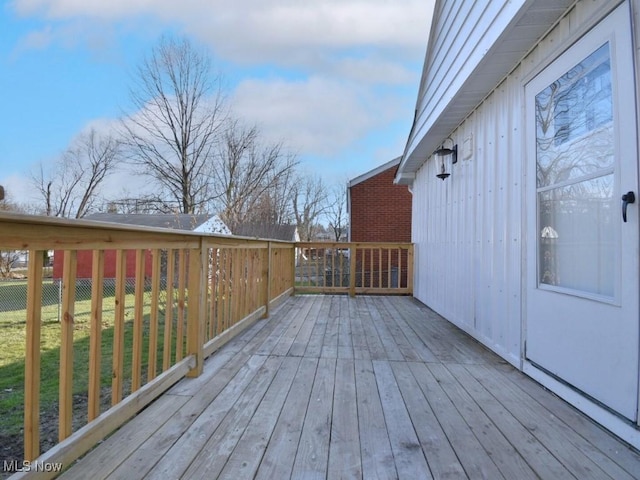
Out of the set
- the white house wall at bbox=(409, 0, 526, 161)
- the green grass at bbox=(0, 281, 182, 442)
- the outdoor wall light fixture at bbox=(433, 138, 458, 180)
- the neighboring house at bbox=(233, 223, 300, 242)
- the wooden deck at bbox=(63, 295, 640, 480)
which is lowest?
the green grass at bbox=(0, 281, 182, 442)

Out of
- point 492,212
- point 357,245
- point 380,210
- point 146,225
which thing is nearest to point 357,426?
point 492,212

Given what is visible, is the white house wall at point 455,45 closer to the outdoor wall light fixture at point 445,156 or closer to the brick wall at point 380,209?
the outdoor wall light fixture at point 445,156

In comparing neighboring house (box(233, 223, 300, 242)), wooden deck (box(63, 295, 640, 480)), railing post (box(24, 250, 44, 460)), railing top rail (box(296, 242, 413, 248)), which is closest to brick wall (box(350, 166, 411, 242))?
neighboring house (box(233, 223, 300, 242))

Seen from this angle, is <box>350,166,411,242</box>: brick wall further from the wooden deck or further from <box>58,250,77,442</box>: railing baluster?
<box>58,250,77,442</box>: railing baluster

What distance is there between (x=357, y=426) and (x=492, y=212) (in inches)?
83.1

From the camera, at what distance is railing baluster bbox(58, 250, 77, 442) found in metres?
1.32

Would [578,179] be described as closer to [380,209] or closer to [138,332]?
[138,332]

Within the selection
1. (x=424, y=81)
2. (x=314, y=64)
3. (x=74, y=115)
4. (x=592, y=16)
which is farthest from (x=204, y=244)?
(x=74, y=115)

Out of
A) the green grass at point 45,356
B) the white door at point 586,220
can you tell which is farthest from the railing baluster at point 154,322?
the white door at point 586,220

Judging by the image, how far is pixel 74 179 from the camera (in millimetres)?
20547

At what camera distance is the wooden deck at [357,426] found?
1.35m

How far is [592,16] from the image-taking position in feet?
5.84

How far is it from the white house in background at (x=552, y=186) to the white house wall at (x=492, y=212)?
0.01 m

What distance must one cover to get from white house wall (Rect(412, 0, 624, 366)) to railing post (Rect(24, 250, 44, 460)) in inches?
101
